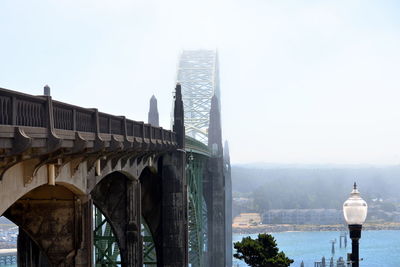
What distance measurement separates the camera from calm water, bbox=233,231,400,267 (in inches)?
4668

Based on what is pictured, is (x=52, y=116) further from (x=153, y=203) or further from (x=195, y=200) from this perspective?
(x=195, y=200)

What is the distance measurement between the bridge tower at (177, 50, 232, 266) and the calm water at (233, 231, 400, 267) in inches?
1409

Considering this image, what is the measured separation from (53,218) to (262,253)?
17.8 metres

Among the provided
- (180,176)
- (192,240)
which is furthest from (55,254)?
(192,240)

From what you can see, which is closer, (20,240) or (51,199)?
(51,199)

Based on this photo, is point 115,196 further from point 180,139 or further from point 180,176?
point 180,139

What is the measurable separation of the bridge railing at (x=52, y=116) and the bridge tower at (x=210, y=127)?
3904 centimetres

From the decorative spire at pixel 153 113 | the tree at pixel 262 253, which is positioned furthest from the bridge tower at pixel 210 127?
the tree at pixel 262 253

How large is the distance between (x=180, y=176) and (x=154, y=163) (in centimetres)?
192

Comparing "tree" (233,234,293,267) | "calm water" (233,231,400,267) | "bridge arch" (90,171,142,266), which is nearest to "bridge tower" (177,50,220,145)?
"calm water" (233,231,400,267)

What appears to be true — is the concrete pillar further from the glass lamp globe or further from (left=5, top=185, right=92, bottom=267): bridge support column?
the glass lamp globe

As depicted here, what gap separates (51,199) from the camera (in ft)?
45.3

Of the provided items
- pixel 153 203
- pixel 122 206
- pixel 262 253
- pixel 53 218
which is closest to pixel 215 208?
pixel 262 253

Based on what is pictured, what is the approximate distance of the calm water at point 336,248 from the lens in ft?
389
